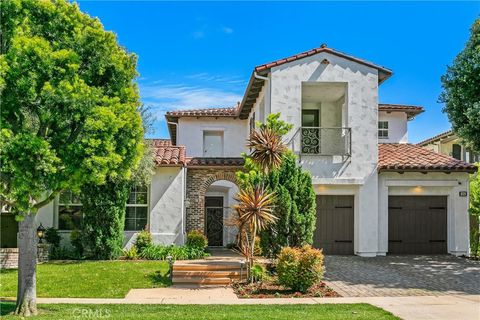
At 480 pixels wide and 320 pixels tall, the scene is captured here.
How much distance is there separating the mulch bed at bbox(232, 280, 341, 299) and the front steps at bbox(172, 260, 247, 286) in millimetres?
504

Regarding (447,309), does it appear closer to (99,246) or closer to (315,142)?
(315,142)

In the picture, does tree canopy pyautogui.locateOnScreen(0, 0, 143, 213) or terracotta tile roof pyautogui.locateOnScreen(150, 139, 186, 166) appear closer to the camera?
tree canopy pyautogui.locateOnScreen(0, 0, 143, 213)

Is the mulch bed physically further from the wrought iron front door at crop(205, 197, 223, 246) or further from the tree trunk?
the wrought iron front door at crop(205, 197, 223, 246)

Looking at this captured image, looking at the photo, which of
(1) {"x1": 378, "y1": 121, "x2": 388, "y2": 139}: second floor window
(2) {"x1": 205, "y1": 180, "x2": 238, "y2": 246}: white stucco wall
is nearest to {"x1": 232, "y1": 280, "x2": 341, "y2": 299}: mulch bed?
(2) {"x1": 205, "y1": 180, "x2": 238, "y2": 246}: white stucco wall

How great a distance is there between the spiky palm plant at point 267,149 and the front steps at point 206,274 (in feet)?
10.1

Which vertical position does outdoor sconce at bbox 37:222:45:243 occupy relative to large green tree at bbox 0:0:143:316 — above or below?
below

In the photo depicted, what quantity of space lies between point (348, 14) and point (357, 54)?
5075 mm

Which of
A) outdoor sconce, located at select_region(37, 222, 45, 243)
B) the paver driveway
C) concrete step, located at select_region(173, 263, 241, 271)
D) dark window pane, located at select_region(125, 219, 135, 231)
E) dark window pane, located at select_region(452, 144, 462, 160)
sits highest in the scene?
dark window pane, located at select_region(452, 144, 462, 160)

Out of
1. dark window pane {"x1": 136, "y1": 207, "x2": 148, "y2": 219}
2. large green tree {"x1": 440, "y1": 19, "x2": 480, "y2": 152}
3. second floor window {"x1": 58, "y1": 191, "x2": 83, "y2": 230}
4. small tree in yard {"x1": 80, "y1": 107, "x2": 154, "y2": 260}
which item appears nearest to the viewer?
large green tree {"x1": 440, "y1": 19, "x2": 480, "y2": 152}

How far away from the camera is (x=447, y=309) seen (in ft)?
35.0

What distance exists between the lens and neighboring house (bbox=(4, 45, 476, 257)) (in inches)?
757

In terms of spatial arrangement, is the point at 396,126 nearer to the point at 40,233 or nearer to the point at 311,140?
the point at 311,140

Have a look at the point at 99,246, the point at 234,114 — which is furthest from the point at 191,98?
the point at 99,246

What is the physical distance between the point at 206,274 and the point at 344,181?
7138mm
